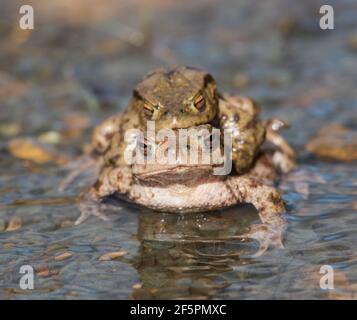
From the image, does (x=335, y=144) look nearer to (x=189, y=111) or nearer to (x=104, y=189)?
(x=189, y=111)

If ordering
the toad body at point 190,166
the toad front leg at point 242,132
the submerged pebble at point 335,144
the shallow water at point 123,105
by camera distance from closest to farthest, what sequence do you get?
1. the shallow water at point 123,105
2. the toad body at point 190,166
3. the toad front leg at point 242,132
4. the submerged pebble at point 335,144

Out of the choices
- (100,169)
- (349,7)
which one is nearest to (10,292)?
(100,169)

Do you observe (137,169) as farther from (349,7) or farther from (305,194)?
(349,7)

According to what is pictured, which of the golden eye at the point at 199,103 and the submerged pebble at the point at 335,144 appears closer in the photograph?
the golden eye at the point at 199,103

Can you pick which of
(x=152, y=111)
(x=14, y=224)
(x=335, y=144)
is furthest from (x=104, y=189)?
(x=335, y=144)

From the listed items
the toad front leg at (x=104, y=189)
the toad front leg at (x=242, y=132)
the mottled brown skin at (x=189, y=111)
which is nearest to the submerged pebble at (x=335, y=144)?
the mottled brown skin at (x=189, y=111)

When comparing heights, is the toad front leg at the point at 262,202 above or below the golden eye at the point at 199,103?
below

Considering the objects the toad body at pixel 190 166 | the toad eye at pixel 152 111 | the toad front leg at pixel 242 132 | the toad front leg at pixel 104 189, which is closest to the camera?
A: the toad body at pixel 190 166

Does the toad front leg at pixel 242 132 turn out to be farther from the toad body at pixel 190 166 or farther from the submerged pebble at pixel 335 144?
the submerged pebble at pixel 335 144
